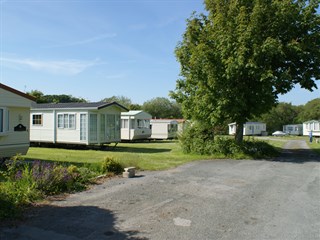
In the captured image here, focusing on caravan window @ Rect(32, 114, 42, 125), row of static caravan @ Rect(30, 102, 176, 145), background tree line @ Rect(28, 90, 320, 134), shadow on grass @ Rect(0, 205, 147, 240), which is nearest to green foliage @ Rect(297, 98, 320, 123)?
background tree line @ Rect(28, 90, 320, 134)

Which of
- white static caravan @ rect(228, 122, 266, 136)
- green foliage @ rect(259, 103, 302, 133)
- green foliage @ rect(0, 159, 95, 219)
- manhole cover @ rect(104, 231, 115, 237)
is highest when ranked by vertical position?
green foliage @ rect(259, 103, 302, 133)

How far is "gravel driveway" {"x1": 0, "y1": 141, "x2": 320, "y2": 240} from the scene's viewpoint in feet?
17.3

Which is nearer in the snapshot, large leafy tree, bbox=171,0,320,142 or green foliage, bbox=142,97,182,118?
large leafy tree, bbox=171,0,320,142

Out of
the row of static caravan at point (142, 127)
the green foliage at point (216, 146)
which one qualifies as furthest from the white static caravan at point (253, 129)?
the green foliage at point (216, 146)

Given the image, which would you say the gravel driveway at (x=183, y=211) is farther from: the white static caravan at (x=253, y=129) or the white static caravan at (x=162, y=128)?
the white static caravan at (x=253, y=129)

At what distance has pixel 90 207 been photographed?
675 centimetres

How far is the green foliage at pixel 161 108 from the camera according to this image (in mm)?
74938

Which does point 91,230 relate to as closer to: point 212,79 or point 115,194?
point 115,194

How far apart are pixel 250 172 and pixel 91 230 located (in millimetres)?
8225

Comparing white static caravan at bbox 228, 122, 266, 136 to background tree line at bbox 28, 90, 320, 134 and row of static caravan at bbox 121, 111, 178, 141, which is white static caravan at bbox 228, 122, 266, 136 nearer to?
background tree line at bbox 28, 90, 320, 134

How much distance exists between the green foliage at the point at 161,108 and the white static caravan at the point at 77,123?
51331 millimetres

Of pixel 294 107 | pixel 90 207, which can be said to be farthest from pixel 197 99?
pixel 294 107

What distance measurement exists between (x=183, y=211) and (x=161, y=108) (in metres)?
69.4

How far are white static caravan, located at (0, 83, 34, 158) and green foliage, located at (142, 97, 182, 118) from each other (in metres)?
60.8
